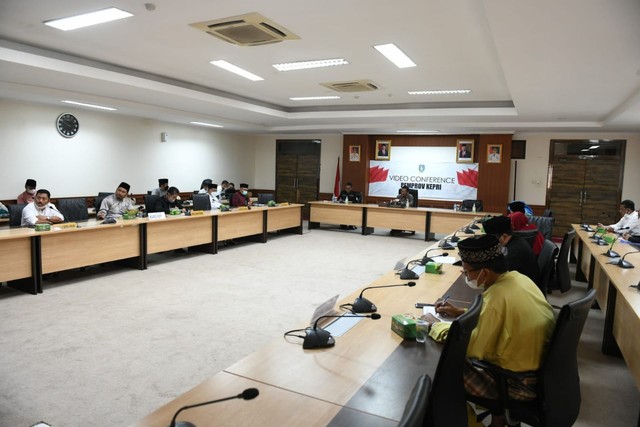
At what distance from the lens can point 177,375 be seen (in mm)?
2934

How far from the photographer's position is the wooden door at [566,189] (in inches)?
373

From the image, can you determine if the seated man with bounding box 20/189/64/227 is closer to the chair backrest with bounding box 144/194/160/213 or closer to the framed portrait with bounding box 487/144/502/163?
the chair backrest with bounding box 144/194/160/213

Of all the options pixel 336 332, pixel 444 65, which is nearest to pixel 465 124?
pixel 444 65

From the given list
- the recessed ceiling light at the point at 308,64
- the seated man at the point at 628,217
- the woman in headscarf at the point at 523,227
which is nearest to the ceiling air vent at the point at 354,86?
the recessed ceiling light at the point at 308,64

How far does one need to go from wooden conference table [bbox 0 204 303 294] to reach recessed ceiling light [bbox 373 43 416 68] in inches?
148

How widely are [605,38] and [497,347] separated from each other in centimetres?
282

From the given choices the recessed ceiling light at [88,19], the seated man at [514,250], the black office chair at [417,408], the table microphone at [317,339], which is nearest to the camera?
the black office chair at [417,408]

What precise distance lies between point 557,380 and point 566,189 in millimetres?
9160

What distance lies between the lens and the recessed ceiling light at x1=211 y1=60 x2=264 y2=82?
17.5 ft

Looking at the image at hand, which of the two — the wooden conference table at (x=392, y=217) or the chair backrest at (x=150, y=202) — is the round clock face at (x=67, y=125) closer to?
the chair backrest at (x=150, y=202)

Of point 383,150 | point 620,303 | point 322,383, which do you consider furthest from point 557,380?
point 383,150

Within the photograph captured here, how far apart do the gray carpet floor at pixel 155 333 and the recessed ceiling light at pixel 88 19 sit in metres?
2.71

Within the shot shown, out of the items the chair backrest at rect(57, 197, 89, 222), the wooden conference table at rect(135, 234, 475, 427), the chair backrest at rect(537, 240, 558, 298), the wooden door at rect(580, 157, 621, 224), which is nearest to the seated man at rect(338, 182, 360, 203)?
the wooden door at rect(580, 157, 621, 224)

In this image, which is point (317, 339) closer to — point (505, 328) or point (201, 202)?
point (505, 328)
